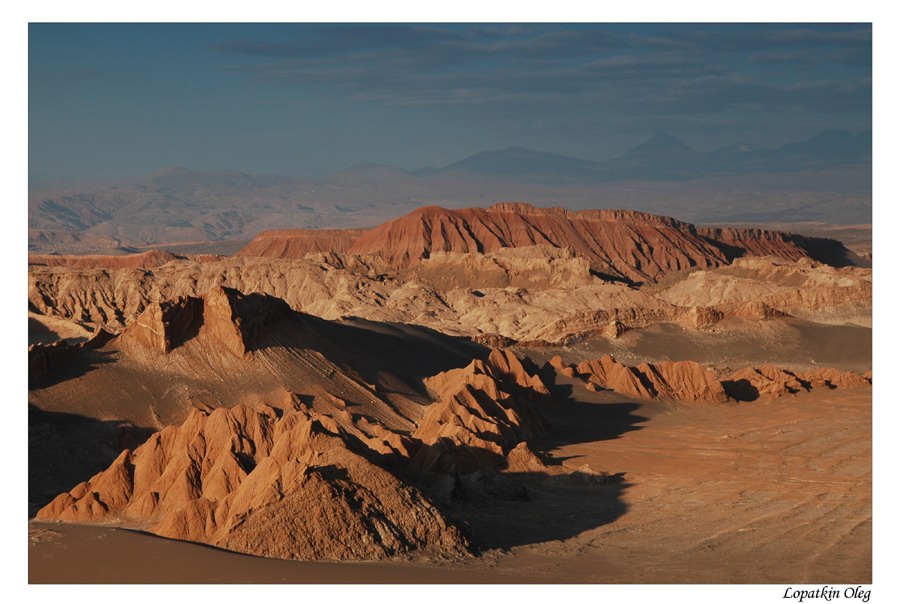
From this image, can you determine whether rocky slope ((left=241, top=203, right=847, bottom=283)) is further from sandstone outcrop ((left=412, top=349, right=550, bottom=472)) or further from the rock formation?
sandstone outcrop ((left=412, top=349, right=550, bottom=472))

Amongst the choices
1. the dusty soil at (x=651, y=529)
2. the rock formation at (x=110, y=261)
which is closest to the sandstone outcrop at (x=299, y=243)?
the rock formation at (x=110, y=261)

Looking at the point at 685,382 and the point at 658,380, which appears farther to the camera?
the point at 658,380

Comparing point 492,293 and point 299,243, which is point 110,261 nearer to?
point 299,243

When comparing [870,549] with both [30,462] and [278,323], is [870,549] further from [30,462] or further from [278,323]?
[278,323]

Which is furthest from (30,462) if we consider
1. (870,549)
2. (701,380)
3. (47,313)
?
(47,313)

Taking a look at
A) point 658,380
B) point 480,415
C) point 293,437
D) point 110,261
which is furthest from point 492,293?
point 293,437
